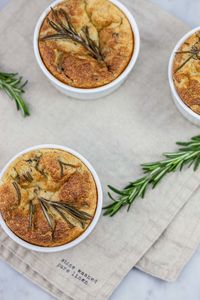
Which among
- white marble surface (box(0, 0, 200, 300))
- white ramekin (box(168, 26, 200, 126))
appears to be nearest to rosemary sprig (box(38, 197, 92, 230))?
white marble surface (box(0, 0, 200, 300))

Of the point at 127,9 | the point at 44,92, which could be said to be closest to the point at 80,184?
the point at 44,92

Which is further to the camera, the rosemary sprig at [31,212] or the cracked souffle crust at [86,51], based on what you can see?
the cracked souffle crust at [86,51]

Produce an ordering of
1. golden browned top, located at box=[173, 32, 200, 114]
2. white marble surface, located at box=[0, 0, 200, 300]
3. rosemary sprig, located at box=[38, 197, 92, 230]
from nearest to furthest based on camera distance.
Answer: rosemary sprig, located at box=[38, 197, 92, 230]
golden browned top, located at box=[173, 32, 200, 114]
white marble surface, located at box=[0, 0, 200, 300]

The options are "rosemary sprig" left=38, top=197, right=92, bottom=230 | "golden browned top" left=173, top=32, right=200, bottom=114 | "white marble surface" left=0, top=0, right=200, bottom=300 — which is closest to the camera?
"rosemary sprig" left=38, top=197, right=92, bottom=230

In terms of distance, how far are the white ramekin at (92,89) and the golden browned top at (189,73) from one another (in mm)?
265

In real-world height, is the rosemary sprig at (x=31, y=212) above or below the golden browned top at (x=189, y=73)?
below

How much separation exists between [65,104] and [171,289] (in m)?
1.30

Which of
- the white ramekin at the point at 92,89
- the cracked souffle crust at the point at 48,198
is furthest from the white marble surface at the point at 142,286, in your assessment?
the white ramekin at the point at 92,89

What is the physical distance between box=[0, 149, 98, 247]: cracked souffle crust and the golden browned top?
72cm

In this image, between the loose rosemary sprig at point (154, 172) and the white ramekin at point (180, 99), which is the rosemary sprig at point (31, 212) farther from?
the white ramekin at point (180, 99)

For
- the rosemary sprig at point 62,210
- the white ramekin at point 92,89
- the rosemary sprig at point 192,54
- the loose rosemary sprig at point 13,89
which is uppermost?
the rosemary sprig at point 192,54

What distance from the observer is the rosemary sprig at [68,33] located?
10.3ft

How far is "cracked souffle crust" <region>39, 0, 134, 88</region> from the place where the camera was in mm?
3168

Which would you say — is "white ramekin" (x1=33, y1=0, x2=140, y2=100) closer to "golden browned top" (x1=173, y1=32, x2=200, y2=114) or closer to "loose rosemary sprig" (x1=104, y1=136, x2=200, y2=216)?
"golden browned top" (x1=173, y1=32, x2=200, y2=114)
